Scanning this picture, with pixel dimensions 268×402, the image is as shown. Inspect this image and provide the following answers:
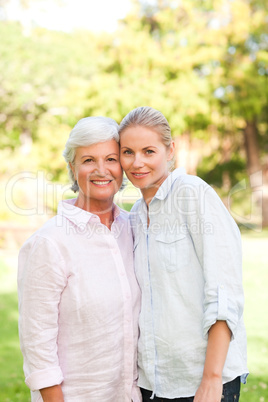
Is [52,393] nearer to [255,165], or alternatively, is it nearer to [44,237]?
[44,237]

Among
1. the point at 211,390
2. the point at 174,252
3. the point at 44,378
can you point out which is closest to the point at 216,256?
the point at 174,252

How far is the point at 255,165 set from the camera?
20625mm

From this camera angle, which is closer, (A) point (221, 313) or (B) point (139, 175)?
(A) point (221, 313)

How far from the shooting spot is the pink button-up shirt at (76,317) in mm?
2217

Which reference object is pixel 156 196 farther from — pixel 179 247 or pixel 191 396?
pixel 191 396

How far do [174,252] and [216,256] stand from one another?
0.21m

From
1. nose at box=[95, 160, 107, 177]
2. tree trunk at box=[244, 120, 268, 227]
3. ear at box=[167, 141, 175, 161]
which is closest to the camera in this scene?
nose at box=[95, 160, 107, 177]

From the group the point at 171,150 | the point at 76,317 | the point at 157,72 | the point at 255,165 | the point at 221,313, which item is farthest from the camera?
the point at 255,165

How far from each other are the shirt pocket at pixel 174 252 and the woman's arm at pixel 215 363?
317 mm

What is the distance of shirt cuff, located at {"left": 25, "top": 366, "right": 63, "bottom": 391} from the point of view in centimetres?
219

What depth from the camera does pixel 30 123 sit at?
22.8m

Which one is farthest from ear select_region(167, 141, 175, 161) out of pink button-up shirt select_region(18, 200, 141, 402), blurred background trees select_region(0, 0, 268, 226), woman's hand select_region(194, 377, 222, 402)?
blurred background trees select_region(0, 0, 268, 226)

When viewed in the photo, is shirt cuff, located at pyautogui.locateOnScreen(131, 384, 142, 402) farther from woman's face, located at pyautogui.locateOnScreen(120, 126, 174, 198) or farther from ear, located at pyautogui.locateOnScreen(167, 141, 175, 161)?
ear, located at pyautogui.locateOnScreen(167, 141, 175, 161)

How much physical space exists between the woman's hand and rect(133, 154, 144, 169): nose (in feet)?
3.45
